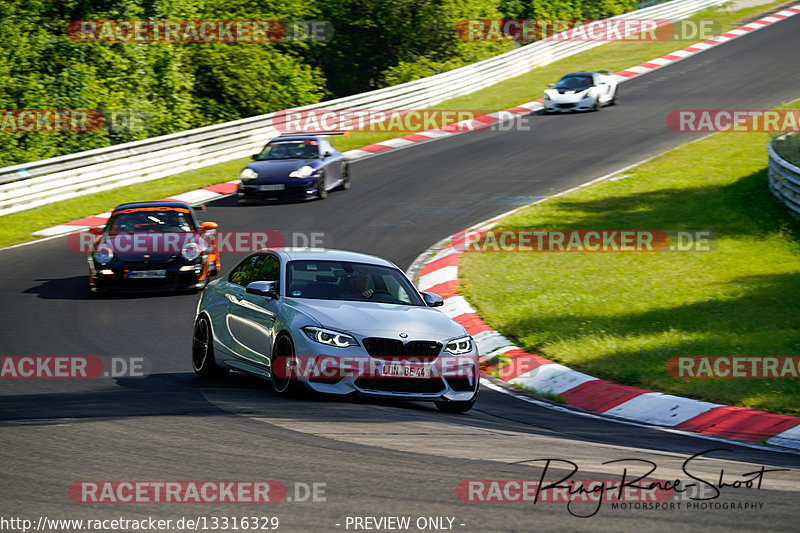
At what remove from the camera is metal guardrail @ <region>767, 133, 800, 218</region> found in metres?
16.8

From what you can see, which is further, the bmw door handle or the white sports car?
the white sports car

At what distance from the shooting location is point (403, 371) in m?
8.63

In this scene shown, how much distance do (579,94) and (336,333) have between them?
2439cm

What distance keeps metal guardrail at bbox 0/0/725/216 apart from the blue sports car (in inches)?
169

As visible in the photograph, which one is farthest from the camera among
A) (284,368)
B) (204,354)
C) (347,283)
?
(204,354)

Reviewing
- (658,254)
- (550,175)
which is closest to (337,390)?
(658,254)

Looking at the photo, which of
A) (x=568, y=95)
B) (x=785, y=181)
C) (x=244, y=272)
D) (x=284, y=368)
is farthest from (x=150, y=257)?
(x=568, y=95)

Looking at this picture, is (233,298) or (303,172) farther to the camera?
(303,172)

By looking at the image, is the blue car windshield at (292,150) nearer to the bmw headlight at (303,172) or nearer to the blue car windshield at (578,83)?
the bmw headlight at (303,172)

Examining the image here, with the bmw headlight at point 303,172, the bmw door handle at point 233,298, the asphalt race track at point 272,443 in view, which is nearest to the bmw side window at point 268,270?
the bmw door handle at point 233,298

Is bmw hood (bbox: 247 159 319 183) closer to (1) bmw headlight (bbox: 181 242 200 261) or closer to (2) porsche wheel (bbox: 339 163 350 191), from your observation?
(2) porsche wheel (bbox: 339 163 350 191)

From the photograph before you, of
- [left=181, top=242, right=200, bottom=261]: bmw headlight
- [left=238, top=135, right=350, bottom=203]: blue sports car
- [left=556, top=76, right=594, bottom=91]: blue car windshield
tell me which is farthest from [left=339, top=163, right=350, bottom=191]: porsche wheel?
[left=556, top=76, right=594, bottom=91]: blue car windshield

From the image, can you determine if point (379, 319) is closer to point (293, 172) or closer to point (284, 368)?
point (284, 368)

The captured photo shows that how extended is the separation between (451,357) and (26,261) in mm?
11399
